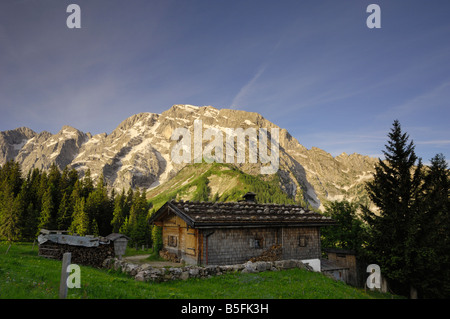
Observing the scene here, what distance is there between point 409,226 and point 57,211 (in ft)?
217

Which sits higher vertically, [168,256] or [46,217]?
[46,217]

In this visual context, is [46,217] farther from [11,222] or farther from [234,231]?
[234,231]

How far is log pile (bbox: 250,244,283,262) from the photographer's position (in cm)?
2155

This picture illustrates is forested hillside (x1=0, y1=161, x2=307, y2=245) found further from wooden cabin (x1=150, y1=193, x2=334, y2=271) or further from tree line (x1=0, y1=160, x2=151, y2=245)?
wooden cabin (x1=150, y1=193, x2=334, y2=271)

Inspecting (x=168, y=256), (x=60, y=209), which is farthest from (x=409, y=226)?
(x=60, y=209)

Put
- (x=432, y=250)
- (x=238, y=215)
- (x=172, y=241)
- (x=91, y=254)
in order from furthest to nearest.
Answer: (x=172, y=241) → (x=238, y=215) → (x=432, y=250) → (x=91, y=254)

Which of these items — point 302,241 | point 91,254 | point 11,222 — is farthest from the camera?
point 11,222

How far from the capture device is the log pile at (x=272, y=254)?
70.7 ft

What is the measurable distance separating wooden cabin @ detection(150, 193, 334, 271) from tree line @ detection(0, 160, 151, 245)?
26.7m

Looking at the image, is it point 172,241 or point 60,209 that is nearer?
point 172,241

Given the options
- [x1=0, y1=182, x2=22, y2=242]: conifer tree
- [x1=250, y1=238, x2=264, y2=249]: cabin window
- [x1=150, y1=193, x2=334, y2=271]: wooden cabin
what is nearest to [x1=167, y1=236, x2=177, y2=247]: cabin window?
[x1=150, y1=193, x2=334, y2=271]: wooden cabin

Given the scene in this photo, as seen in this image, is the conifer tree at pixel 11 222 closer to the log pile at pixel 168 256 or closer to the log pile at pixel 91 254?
the log pile at pixel 91 254

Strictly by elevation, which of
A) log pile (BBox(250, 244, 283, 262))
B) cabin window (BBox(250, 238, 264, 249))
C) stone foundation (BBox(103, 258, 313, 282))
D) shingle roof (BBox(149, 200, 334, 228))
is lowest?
log pile (BBox(250, 244, 283, 262))

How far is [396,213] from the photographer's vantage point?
78.7ft
